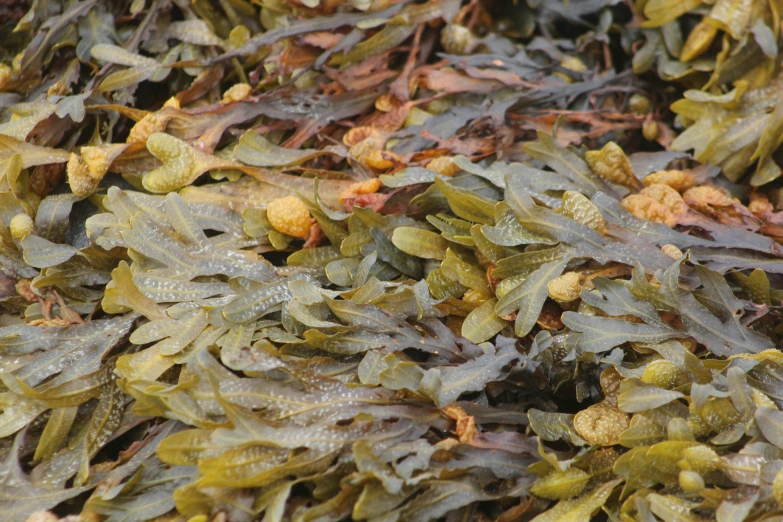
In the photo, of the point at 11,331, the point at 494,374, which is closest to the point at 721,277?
the point at 494,374

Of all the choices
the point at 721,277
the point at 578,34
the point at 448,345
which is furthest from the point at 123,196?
the point at 578,34

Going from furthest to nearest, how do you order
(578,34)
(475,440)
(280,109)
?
1. (578,34)
2. (280,109)
3. (475,440)

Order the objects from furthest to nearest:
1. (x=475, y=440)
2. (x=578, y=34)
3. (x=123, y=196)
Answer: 1. (x=578, y=34)
2. (x=123, y=196)
3. (x=475, y=440)

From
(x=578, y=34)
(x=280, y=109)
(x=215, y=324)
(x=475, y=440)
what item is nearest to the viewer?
(x=475, y=440)

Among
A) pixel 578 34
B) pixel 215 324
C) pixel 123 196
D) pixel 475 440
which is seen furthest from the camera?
pixel 578 34

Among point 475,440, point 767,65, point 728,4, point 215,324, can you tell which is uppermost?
point 728,4

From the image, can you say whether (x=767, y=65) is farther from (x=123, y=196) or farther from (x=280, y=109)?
(x=123, y=196)

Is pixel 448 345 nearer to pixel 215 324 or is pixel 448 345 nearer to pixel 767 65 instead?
pixel 215 324

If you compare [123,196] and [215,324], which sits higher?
[123,196]

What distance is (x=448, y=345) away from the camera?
835 millimetres

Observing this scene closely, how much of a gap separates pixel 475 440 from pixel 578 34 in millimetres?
1059

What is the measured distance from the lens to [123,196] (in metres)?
0.99

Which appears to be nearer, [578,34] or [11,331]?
[11,331]

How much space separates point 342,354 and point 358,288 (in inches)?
3.8
